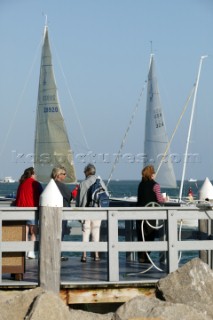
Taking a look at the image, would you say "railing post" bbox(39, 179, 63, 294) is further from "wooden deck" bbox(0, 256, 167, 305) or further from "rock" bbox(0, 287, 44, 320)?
"rock" bbox(0, 287, 44, 320)

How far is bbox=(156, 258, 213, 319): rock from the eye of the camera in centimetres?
961

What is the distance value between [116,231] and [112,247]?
202 millimetres

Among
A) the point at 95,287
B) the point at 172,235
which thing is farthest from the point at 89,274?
the point at 172,235

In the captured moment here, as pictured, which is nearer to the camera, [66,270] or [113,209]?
[113,209]

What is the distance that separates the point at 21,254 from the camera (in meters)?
10.6

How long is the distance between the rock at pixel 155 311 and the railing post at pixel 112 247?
62.1 inches

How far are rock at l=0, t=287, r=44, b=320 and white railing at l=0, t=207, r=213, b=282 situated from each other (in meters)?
1.33

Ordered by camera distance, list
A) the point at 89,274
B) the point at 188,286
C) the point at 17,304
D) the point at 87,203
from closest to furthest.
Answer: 1. the point at 17,304
2. the point at 188,286
3. the point at 89,274
4. the point at 87,203

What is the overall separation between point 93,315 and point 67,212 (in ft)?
5.96

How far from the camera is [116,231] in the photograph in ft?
34.2

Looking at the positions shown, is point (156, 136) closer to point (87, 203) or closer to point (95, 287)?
point (87, 203)

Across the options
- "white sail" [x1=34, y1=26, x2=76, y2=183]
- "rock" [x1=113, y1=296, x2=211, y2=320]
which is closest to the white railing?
"rock" [x1=113, y1=296, x2=211, y2=320]

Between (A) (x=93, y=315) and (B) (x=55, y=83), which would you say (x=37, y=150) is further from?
(A) (x=93, y=315)

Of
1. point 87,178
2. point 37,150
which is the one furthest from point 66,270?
point 37,150
